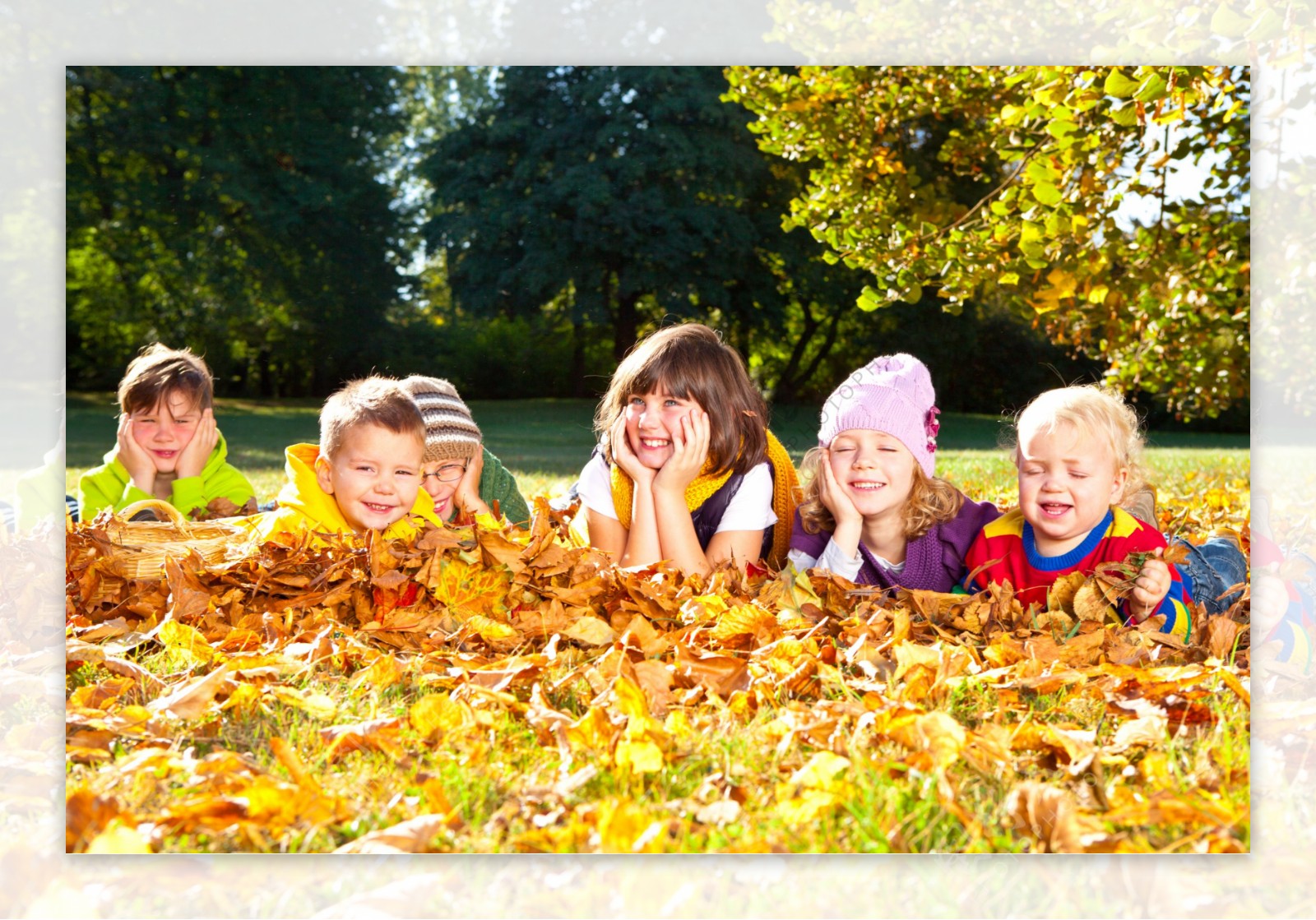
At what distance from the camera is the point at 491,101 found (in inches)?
398

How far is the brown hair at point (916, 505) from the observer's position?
3043 mm

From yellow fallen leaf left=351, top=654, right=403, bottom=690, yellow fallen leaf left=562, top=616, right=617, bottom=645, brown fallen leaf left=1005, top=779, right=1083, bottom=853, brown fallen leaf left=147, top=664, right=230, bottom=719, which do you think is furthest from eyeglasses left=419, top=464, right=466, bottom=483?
brown fallen leaf left=1005, top=779, right=1083, bottom=853

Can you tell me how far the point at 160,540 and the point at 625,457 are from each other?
1.31 metres

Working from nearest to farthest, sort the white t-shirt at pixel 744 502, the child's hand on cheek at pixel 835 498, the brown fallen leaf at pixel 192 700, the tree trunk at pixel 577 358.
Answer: the brown fallen leaf at pixel 192 700 < the child's hand on cheek at pixel 835 498 < the white t-shirt at pixel 744 502 < the tree trunk at pixel 577 358

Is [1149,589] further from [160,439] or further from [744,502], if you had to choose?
[160,439]

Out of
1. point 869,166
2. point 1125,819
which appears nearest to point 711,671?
point 1125,819

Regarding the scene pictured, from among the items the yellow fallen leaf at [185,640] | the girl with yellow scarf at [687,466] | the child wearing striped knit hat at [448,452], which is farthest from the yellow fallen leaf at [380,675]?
the child wearing striped knit hat at [448,452]

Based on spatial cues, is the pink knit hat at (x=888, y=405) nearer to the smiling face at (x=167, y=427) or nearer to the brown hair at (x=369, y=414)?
the brown hair at (x=369, y=414)

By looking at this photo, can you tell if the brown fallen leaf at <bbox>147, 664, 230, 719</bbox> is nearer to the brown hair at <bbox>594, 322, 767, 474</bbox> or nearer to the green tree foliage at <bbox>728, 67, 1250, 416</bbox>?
the brown hair at <bbox>594, 322, 767, 474</bbox>

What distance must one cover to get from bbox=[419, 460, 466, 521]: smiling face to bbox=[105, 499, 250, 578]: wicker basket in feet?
2.33

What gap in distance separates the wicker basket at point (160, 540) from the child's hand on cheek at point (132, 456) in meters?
0.96

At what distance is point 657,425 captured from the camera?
128 inches

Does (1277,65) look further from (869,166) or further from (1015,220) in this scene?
(869,166)

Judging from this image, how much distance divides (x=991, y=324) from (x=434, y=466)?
4.64 m
